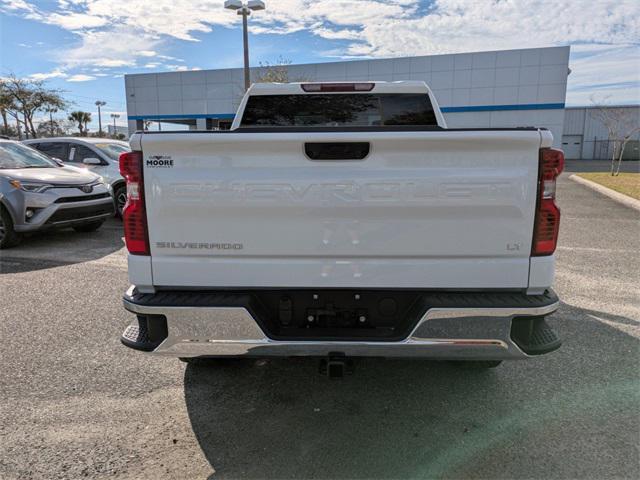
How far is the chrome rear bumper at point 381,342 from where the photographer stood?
2539 mm

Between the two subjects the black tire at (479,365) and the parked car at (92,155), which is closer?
the black tire at (479,365)

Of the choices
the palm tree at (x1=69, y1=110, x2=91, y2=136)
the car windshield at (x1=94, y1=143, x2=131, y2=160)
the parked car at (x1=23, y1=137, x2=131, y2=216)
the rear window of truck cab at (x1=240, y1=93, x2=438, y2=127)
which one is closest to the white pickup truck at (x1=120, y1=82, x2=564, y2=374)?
the rear window of truck cab at (x1=240, y1=93, x2=438, y2=127)

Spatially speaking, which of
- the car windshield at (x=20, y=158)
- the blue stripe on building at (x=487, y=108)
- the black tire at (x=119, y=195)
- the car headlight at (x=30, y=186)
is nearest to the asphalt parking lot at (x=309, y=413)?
the car headlight at (x=30, y=186)

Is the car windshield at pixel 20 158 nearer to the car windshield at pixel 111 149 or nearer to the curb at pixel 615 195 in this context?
the car windshield at pixel 111 149

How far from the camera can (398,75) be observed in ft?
130

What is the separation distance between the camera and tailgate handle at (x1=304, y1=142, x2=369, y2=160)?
8.34 feet

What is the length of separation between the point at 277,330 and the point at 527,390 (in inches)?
74.7

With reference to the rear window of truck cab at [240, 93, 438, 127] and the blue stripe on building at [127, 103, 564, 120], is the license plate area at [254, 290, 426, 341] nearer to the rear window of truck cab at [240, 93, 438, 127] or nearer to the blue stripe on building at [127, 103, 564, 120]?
the rear window of truck cab at [240, 93, 438, 127]

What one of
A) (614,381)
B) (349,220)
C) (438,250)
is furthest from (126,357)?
(614,381)

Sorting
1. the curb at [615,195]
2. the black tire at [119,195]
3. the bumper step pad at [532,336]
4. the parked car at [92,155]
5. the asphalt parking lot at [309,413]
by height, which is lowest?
the asphalt parking lot at [309,413]

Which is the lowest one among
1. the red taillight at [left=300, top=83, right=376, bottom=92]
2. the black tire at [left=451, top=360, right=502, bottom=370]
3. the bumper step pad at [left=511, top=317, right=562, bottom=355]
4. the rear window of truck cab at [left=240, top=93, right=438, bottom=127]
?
the black tire at [left=451, top=360, right=502, bottom=370]

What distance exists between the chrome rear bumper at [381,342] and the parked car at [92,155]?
845cm

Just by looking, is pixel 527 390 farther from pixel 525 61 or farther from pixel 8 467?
pixel 525 61

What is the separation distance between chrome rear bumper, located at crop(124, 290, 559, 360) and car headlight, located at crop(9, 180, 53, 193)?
6.25 meters
